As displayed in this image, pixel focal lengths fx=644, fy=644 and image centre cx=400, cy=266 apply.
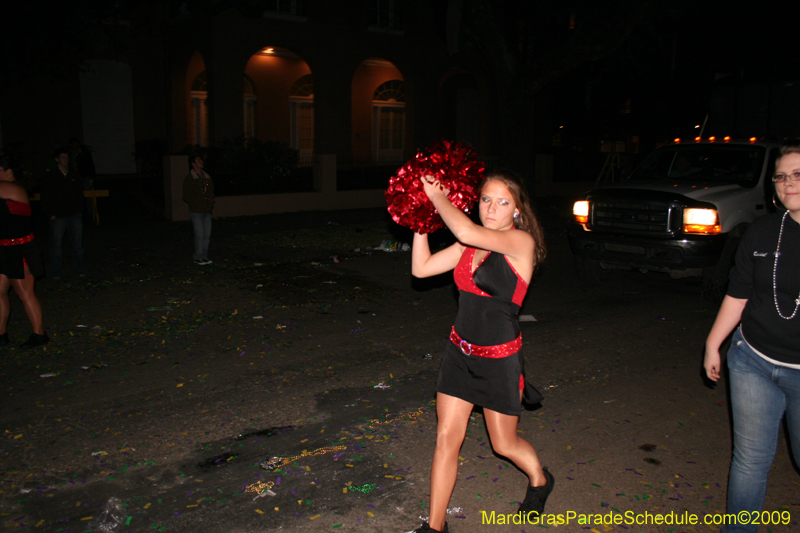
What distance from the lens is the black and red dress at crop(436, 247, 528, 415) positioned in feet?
10.4

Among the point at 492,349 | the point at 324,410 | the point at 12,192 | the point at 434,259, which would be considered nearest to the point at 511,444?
the point at 492,349

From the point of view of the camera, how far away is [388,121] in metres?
27.0

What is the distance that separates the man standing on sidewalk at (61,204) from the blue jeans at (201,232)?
5.54 feet

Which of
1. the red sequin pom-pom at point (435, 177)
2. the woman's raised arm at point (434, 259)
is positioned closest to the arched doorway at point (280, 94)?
the woman's raised arm at point (434, 259)

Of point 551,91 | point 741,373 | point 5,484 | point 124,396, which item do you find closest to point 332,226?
point 124,396

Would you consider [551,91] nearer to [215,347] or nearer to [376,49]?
[376,49]

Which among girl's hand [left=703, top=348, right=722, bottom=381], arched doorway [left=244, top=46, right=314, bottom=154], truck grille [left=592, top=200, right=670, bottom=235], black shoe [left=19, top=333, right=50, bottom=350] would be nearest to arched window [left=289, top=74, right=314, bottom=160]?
arched doorway [left=244, top=46, right=314, bottom=154]

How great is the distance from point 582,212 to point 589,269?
0.92m

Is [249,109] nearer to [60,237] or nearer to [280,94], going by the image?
[280,94]

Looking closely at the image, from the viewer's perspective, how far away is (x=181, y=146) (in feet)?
74.3

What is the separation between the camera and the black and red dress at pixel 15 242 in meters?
6.14

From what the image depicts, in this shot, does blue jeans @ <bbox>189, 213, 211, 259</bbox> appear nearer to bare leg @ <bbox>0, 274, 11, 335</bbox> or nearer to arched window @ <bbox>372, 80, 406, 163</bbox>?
bare leg @ <bbox>0, 274, 11, 335</bbox>

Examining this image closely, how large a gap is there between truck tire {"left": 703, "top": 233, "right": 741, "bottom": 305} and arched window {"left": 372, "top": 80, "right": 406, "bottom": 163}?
18.8 metres

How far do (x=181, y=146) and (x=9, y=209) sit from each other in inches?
681
